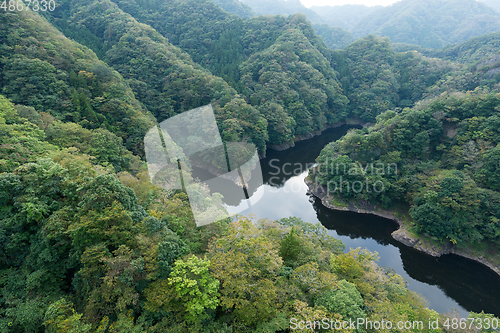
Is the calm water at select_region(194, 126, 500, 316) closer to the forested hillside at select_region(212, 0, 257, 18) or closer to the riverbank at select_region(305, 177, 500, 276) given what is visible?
the riverbank at select_region(305, 177, 500, 276)

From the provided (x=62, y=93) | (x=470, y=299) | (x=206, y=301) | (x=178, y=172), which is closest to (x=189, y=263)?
(x=206, y=301)

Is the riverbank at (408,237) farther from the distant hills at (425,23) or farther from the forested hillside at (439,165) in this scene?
the distant hills at (425,23)

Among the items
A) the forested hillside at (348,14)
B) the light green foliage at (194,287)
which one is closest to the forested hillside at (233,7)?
the forested hillside at (348,14)

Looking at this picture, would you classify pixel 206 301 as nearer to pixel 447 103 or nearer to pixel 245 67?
pixel 447 103

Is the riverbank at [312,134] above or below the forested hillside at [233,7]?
below

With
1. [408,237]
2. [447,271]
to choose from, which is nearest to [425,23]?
[408,237]

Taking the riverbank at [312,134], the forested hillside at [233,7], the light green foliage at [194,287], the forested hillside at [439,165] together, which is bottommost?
the riverbank at [312,134]

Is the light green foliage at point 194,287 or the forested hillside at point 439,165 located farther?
the forested hillside at point 439,165
